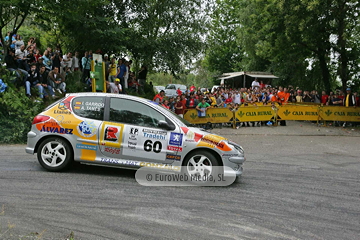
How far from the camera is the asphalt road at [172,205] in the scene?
205 inches

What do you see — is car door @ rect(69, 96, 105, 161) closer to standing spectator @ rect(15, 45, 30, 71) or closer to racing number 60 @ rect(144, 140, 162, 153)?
racing number 60 @ rect(144, 140, 162, 153)

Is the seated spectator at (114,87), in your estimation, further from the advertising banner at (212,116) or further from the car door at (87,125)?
the car door at (87,125)

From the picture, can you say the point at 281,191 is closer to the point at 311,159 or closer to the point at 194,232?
the point at 194,232

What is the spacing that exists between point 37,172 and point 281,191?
4825 millimetres

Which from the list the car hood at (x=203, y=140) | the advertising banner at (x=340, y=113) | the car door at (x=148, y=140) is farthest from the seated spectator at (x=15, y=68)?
the advertising banner at (x=340, y=113)

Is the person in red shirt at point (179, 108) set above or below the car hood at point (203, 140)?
above

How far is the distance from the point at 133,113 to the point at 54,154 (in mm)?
1780

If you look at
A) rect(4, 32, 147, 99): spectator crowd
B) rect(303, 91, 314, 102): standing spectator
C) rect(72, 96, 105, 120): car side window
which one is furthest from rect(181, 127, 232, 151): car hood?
rect(303, 91, 314, 102): standing spectator

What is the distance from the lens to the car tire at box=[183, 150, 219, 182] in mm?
7523

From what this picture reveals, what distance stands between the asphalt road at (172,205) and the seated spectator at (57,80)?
6.22 metres

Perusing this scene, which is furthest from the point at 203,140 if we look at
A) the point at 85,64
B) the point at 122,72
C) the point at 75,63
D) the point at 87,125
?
the point at 122,72

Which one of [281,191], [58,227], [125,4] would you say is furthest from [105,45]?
[58,227]

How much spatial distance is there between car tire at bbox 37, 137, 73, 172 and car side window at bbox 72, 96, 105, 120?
691 millimetres

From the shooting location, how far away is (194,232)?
5219 mm
